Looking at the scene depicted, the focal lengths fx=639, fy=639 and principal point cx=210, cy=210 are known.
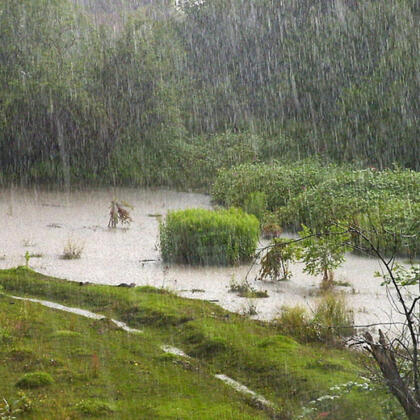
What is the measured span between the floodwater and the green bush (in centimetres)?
33

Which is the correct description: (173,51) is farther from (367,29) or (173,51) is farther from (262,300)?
(262,300)

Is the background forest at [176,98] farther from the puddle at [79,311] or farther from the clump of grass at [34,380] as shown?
the clump of grass at [34,380]

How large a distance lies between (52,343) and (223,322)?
217 cm

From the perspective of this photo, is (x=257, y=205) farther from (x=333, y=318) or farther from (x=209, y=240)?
(x=333, y=318)

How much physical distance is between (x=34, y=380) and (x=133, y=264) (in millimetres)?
6262

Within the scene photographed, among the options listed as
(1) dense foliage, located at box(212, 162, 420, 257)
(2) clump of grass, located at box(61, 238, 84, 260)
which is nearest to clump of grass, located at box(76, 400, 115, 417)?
(2) clump of grass, located at box(61, 238, 84, 260)

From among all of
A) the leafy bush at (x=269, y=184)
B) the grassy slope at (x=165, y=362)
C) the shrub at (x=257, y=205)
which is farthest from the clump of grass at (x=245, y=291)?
the leafy bush at (x=269, y=184)

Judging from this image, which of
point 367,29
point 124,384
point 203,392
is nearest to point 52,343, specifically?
point 124,384

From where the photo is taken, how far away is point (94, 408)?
5.02m

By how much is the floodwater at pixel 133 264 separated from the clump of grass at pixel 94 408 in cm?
346

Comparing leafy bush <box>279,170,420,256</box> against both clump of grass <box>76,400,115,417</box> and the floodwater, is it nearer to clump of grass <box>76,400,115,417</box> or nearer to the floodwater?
the floodwater

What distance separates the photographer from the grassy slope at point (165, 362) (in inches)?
207

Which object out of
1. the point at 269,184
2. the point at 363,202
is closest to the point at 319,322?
the point at 363,202

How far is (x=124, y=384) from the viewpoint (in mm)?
5785
